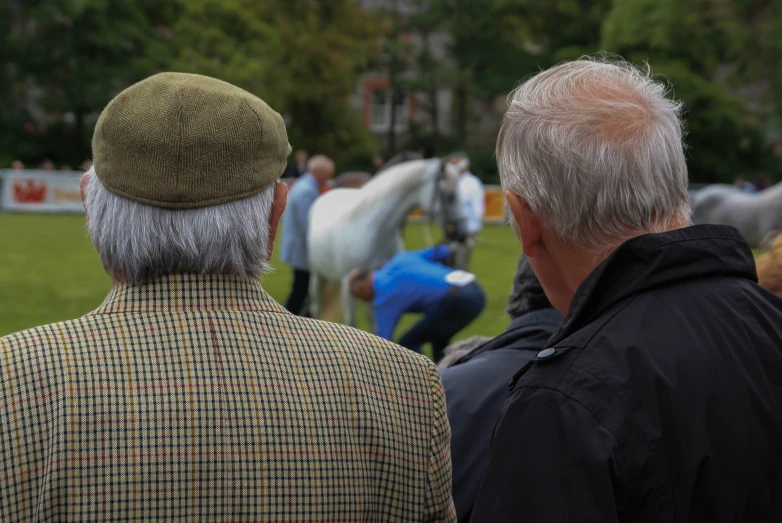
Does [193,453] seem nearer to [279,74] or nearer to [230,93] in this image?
[230,93]

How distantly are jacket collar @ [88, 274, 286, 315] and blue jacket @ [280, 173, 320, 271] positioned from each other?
28.0ft

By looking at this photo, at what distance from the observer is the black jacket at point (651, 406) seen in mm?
1345

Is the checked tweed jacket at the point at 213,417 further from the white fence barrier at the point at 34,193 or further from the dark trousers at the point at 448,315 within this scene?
the white fence barrier at the point at 34,193

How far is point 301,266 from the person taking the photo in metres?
10.2

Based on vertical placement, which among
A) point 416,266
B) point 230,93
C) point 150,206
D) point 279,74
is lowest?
A: point 279,74

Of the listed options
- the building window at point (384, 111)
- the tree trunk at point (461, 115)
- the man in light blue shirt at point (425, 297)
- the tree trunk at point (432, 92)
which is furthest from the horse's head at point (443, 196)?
the building window at point (384, 111)

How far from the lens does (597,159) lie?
1576 millimetres

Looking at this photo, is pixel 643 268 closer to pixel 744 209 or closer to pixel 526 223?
pixel 526 223

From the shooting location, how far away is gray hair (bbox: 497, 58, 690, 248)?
5.19 feet

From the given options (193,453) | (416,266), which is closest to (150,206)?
(193,453)

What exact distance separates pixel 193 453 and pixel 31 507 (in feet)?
0.83

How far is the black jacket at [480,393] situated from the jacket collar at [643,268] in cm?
A: 85

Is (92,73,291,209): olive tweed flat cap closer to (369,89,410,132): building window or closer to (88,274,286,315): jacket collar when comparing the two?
(88,274,286,315): jacket collar

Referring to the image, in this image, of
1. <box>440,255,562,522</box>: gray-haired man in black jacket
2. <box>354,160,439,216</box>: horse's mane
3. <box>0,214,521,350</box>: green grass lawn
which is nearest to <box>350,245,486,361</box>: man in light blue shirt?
<box>0,214,521,350</box>: green grass lawn
